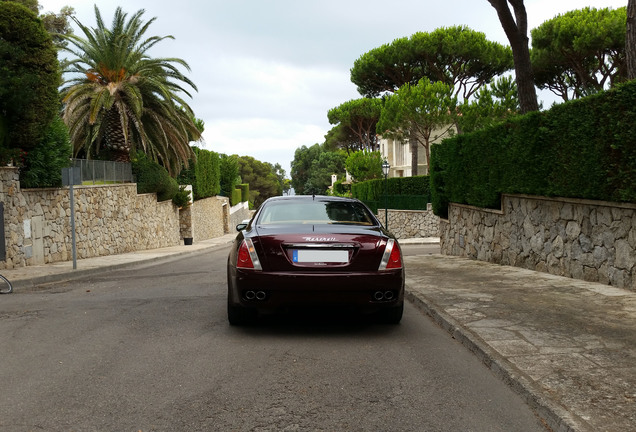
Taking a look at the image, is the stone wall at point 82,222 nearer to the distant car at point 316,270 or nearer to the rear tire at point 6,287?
the rear tire at point 6,287

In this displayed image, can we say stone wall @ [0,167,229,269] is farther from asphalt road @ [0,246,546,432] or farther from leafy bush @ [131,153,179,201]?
asphalt road @ [0,246,546,432]

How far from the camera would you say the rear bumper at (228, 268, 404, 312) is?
17.5 ft

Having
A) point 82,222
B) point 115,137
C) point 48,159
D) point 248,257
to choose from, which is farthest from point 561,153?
point 115,137

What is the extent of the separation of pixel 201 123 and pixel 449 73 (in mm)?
18983

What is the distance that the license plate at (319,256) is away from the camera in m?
5.41

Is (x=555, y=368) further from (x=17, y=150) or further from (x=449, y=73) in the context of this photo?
(x=449, y=73)

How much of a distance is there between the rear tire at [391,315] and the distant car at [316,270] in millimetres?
292

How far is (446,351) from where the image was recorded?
5.16 m

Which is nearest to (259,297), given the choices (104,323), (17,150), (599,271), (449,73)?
(104,323)

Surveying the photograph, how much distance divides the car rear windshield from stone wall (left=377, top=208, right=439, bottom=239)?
25.6 metres

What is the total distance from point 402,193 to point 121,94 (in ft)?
66.2

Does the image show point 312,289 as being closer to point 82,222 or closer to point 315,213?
point 315,213

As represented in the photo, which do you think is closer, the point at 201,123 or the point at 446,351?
the point at 446,351

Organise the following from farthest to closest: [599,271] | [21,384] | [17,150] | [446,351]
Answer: [17,150], [599,271], [446,351], [21,384]
